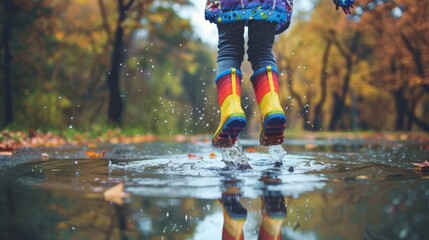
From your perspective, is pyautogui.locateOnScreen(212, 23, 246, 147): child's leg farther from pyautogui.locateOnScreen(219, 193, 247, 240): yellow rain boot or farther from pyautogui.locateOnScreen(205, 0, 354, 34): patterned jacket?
pyautogui.locateOnScreen(219, 193, 247, 240): yellow rain boot

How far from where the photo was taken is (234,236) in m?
1.79

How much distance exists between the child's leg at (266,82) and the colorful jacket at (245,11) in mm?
99

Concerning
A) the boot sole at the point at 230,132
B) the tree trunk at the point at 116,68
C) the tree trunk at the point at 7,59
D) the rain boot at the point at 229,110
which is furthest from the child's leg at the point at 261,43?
the tree trunk at the point at 116,68

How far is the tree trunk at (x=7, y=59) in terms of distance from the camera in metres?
11.3

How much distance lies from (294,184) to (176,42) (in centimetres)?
1856

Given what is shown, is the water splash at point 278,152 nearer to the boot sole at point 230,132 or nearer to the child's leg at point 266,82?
the child's leg at point 266,82

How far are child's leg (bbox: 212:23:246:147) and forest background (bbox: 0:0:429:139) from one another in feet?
1.24

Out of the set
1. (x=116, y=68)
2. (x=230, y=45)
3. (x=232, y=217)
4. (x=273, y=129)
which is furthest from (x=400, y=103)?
(x=232, y=217)

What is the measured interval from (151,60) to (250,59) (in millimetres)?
10762

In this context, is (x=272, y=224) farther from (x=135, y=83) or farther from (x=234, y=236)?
(x=135, y=83)

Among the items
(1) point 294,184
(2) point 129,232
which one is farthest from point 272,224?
(1) point 294,184

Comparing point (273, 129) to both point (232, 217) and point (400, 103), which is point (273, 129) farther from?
point (400, 103)

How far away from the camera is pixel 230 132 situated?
Answer: 3559 millimetres

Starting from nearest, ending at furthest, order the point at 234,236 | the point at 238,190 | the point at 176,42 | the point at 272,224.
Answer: the point at 234,236
the point at 272,224
the point at 238,190
the point at 176,42
